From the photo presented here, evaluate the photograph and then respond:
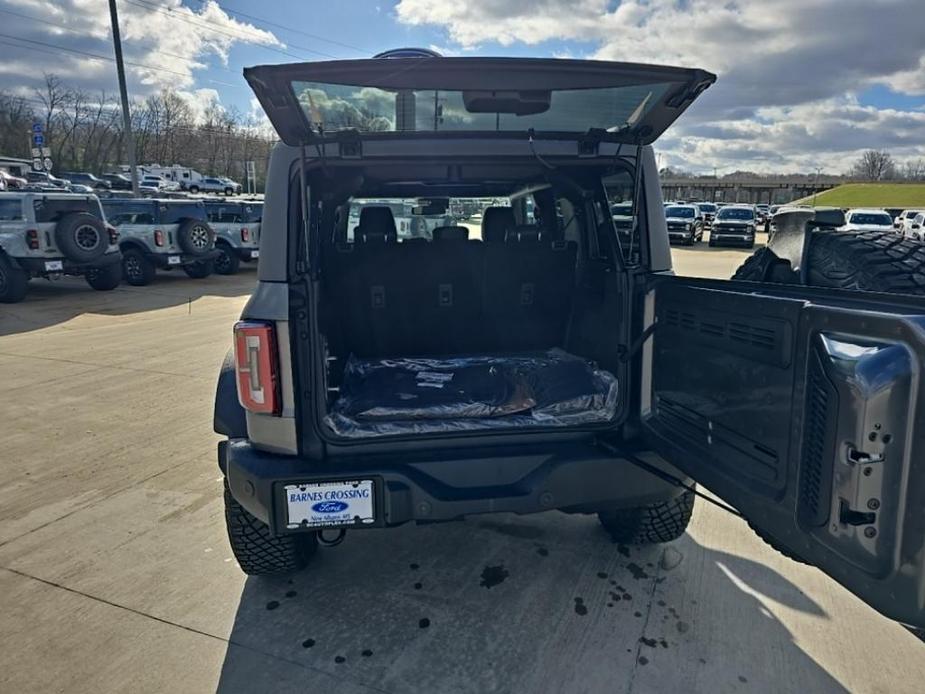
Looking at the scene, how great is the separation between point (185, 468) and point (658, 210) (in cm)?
329

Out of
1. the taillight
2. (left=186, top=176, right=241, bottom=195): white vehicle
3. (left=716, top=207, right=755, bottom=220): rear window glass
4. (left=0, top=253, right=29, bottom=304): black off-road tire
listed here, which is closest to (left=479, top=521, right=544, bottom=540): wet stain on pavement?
the taillight

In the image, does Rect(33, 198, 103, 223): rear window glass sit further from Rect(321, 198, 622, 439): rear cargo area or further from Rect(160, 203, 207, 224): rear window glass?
Rect(321, 198, 622, 439): rear cargo area

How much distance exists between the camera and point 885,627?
8.12 ft

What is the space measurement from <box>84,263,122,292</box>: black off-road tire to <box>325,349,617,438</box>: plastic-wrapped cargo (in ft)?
33.3

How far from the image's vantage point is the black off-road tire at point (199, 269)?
13.9m

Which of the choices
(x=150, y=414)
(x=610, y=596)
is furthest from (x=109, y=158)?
(x=610, y=596)

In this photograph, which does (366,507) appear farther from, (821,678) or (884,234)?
(884,234)

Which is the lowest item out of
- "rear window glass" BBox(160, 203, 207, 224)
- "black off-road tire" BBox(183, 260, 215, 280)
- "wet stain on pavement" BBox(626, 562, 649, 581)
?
"wet stain on pavement" BBox(626, 562, 649, 581)

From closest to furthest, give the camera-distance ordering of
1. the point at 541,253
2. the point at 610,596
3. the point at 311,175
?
the point at 311,175 < the point at 610,596 < the point at 541,253

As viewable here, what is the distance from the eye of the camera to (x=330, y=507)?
2203 millimetres

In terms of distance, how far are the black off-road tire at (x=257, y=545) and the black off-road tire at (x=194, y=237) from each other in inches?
464

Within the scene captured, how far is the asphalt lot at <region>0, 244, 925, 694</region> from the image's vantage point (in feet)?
7.22

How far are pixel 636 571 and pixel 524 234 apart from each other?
2039 millimetres

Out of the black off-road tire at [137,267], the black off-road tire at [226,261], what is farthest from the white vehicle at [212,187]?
the black off-road tire at [137,267]
